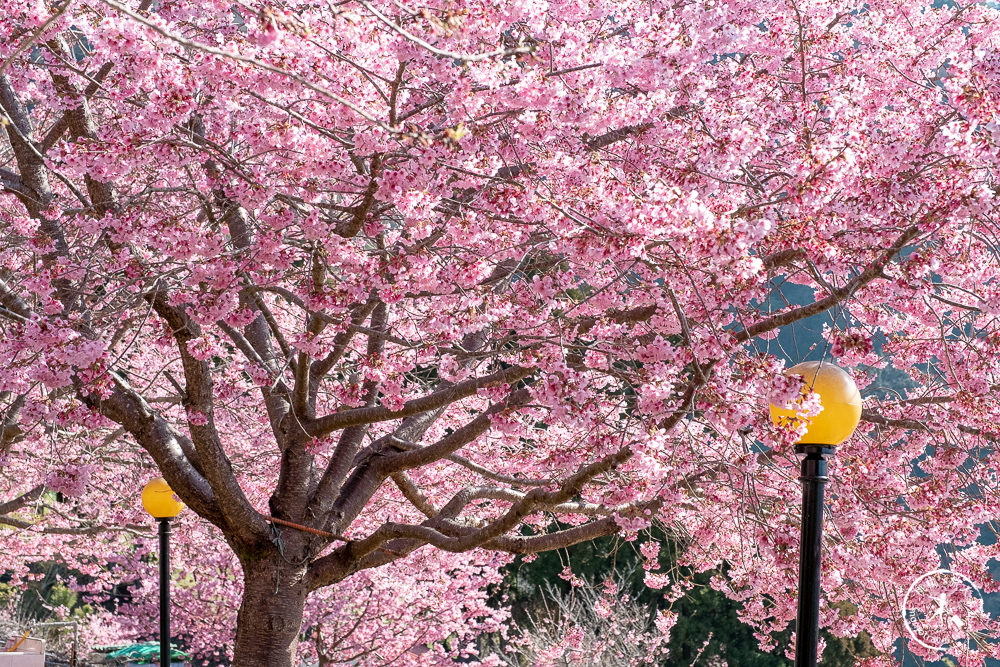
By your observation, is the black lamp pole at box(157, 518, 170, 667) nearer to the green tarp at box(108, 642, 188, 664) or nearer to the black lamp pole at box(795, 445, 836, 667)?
the black lamp pole at box(795, 445, 836, 667)

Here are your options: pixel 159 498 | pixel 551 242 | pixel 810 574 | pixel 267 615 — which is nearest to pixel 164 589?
pixel 159 498

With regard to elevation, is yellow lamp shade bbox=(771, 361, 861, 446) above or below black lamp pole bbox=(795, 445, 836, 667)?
above

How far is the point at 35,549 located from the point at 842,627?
9.66 metres

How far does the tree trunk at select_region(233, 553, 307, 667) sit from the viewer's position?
6.18 meters

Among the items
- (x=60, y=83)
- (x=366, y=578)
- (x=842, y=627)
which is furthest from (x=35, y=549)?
(x=842, y=627)

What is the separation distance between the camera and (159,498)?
746 cm

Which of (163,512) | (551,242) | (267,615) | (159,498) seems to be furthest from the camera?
(163,512)

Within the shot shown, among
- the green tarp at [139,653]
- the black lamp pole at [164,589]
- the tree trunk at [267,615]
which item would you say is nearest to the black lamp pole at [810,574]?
the tree trunk at [267,615]

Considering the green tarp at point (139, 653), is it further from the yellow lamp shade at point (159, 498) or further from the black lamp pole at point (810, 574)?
the black lamp pole at point (810, 574)

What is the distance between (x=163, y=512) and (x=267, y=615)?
5.99ft

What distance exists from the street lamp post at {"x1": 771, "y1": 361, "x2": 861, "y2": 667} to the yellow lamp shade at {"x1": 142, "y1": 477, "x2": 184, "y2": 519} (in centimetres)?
508

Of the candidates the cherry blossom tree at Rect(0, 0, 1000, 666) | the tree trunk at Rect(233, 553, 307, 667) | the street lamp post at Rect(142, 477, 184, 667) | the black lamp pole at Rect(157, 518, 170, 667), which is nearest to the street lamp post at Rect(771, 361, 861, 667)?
the cherry blossom tree at Rect(0, 0, 1000, 666)

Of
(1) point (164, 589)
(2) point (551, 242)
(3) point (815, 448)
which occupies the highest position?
(2) point (551, 242)

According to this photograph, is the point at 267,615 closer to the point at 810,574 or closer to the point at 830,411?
the point at 810,574
